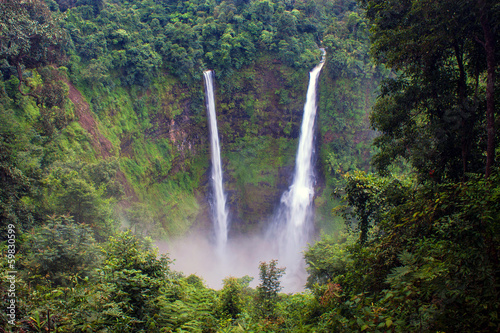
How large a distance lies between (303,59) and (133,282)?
79.2 ft

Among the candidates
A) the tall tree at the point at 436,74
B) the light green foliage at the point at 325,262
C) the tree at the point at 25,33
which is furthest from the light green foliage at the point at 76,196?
the tall tree at the point at 436,74

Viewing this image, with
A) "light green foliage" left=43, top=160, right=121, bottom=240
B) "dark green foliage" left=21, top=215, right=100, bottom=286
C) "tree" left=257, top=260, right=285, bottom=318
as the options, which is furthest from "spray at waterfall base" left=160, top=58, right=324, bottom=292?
"dark green foliage" left=21, top=215, right=100, bottom=286

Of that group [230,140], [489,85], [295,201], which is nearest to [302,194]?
[295,201]

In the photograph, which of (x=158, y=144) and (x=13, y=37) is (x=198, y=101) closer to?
(x=158, y=144)

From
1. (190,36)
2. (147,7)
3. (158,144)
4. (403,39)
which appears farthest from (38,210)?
(147,7)

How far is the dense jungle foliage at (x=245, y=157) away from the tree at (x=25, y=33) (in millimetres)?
82

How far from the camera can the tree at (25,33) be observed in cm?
1290

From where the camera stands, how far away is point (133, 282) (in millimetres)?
5422

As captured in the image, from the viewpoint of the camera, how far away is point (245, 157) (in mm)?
27453

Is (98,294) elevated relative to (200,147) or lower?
lower

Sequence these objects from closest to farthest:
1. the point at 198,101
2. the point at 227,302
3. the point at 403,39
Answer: the point at 403,39, the point at 227,302, the point at 198,101

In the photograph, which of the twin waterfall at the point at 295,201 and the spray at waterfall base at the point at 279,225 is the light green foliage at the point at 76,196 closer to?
the spray at waterfall base at the point at 279,225

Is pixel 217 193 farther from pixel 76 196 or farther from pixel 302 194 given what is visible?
pixel 76 196

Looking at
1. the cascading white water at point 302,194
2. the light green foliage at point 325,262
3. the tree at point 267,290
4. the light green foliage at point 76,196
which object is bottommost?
the tree at point 267,290
